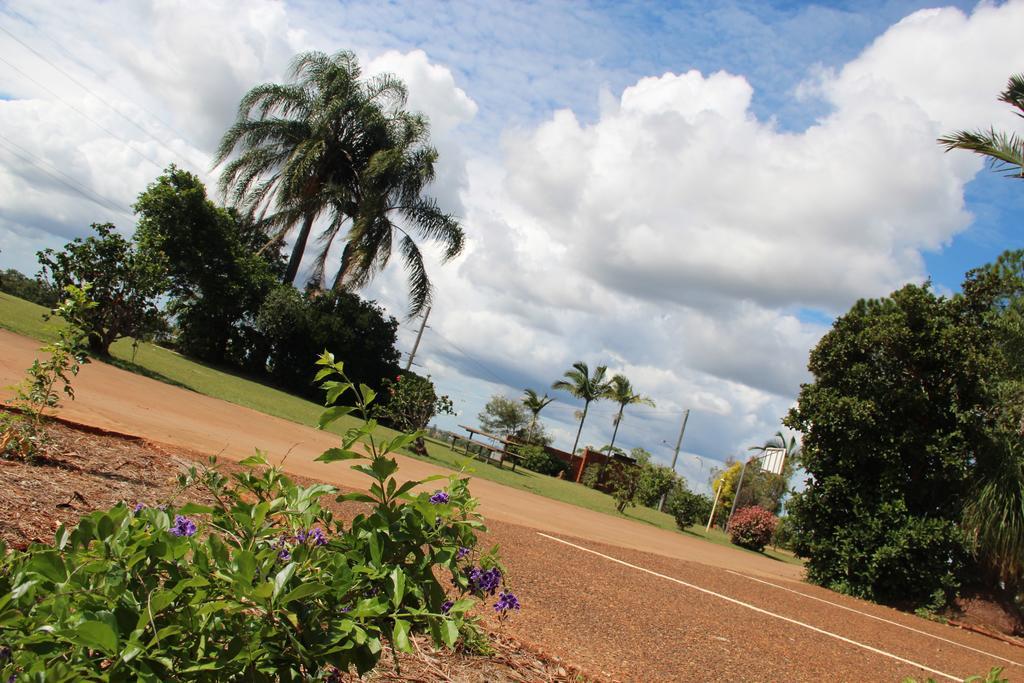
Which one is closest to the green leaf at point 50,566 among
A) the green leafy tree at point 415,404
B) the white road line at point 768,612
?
the white road line at point 768,612

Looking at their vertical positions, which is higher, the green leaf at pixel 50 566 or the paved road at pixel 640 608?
the green leaf at pixel 50 566

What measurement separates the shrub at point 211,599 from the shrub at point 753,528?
95.1 feet

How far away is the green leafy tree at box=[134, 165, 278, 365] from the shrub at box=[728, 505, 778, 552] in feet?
70.6

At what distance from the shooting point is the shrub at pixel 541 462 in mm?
38781

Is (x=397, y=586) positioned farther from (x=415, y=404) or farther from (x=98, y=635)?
(x=415, y=404)

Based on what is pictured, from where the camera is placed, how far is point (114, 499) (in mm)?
4285

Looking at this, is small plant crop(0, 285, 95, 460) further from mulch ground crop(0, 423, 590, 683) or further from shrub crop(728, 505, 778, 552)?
shrub crop(728, 505, 778, 552)

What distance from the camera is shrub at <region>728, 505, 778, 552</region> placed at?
28281 millimetres

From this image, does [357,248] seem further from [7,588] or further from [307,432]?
[7,588]

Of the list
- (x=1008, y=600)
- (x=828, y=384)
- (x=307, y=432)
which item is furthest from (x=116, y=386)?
(x=1008, y=600)

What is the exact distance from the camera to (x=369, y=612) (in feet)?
5.14

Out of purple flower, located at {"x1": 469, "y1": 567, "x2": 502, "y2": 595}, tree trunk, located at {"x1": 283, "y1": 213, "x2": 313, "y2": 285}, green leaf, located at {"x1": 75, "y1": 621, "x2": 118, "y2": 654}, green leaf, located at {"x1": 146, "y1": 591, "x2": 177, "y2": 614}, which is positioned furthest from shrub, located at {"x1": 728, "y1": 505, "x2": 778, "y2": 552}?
green leaf, located at {"x1": 75, "y1": 621, "x2": 118, "y2": 654}

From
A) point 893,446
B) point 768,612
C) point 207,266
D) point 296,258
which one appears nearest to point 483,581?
point 768,612

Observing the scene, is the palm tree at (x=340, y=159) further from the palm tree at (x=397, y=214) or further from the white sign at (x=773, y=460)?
the white sign at (x=773, y=460)
